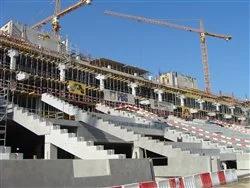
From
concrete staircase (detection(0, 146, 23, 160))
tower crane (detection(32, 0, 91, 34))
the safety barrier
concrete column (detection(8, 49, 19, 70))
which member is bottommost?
the safety barrier

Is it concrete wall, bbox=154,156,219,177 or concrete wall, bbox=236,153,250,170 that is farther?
concrete wall, bbox=236,153,250,170

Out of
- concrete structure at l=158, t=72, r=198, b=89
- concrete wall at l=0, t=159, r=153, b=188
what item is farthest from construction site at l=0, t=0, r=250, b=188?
concrete structure at l=158, t=72, r=198, b=89

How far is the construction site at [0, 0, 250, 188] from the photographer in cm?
1734

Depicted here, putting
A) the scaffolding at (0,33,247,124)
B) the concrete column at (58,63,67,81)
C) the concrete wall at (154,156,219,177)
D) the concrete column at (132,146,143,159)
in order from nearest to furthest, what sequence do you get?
the concrete wall at (154,156,219,177) < the concrete column at (132,146,143,159) < the scaffolding at (0,33,247,124) < the concrete column at (58,63,67,81)

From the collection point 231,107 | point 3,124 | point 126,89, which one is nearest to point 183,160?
point 3,124

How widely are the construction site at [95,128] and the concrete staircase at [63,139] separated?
6cm

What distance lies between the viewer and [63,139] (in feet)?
83.0

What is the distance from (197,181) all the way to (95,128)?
18.5 m

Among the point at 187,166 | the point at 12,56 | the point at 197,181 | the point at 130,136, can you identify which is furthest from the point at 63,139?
the point at 12,56

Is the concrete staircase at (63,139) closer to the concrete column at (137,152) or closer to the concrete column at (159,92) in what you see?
the concrete column at (137,152)

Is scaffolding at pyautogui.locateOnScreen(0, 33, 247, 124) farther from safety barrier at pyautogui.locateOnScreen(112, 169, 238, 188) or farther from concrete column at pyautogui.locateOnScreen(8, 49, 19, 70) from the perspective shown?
safety barrier at pyautogui.locateOnScreen(112, 169, 238, 188)

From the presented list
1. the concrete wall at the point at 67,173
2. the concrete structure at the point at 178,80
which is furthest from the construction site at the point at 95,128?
the concrete structure at the point at 178,80

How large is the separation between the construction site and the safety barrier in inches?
2.0

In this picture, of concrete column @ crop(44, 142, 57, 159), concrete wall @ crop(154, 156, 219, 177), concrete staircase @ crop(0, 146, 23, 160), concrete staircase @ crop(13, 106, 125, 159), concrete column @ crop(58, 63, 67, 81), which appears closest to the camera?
concrete staircase @ crop(0, 146, 23, 160)
